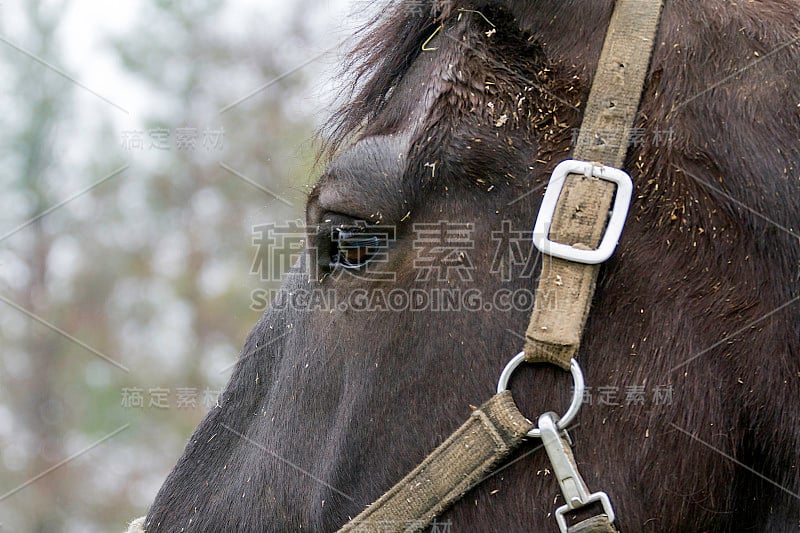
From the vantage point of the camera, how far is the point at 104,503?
40.7ft

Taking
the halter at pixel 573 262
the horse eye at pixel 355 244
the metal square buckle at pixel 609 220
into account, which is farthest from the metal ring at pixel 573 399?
the horse eye at pixel 355 244

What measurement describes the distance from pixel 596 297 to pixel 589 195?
0.75ft

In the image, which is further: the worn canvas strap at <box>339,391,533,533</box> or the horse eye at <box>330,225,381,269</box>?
the horse eye at <box>330,225,381,269</box>

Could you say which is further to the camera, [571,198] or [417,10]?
[417,10]

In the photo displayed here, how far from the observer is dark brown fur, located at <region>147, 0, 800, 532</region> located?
173cm

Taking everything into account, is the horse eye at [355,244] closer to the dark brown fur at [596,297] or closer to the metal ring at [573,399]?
the dark brown fur at [596,297]

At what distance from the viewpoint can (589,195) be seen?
1.77m

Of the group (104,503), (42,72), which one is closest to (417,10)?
(42,72)

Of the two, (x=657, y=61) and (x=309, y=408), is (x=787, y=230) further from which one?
(x=309, y=408)

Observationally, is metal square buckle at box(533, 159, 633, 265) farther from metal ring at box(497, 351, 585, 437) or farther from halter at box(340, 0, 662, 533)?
metal ring at box(497, 351, 585, 437)

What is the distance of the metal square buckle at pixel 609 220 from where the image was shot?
1.75 m

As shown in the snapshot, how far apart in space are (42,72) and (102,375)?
189 inches

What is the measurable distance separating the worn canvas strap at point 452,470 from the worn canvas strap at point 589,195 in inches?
6.1

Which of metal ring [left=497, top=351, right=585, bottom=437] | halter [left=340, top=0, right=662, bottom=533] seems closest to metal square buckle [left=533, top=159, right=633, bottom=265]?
halter [left=340, top=0, right=662, bottom=533]
